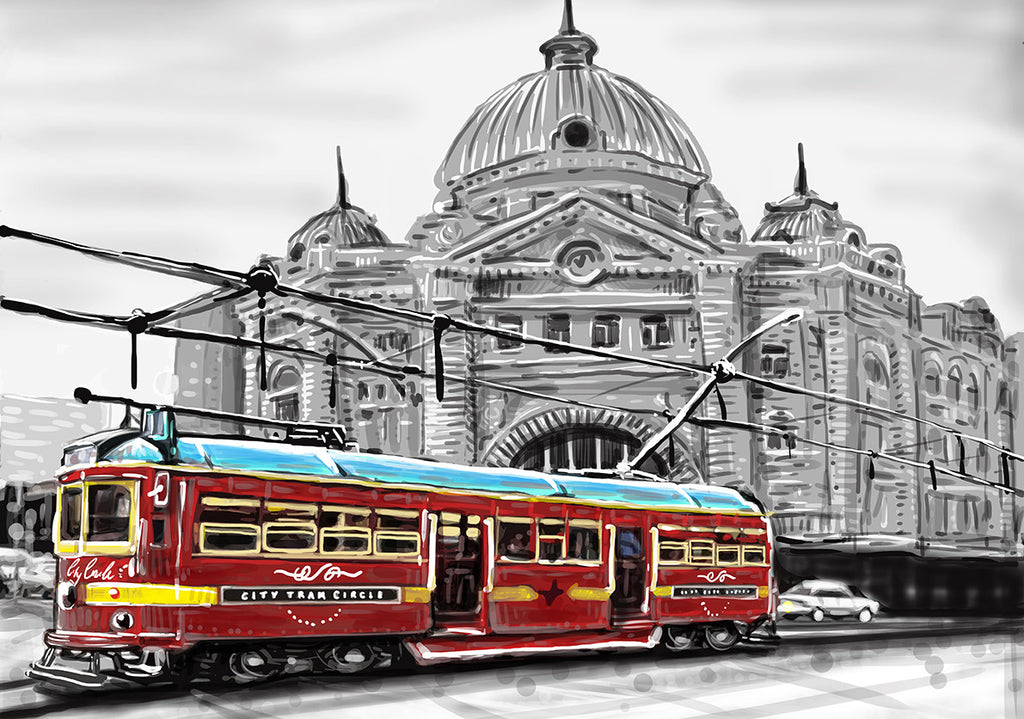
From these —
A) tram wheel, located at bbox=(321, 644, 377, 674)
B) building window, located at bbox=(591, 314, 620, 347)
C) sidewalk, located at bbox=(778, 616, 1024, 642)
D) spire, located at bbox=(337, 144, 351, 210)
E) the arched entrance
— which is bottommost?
sidewalk, located at bbox=(778, 616, 1024, 642)

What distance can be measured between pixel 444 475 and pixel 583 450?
986 cm

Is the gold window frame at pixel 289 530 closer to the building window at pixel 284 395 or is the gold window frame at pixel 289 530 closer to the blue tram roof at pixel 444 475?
the blue tram roof at pixel 444 475

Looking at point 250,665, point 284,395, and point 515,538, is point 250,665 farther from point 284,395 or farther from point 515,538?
point 284,395

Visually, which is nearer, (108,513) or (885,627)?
(108,513)

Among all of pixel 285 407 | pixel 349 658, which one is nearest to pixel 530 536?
pixel 349 658

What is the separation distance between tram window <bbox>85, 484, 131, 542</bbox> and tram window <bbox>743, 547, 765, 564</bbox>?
6.32 m

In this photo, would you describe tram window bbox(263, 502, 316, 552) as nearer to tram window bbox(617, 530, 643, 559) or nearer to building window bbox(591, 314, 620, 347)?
tram window bbox(617, 530, 643, 559)

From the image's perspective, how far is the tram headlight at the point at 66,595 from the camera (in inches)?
336

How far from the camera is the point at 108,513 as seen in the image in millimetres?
8719

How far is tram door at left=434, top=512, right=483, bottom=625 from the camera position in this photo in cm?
1012

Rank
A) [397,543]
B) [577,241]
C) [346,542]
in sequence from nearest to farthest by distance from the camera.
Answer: [346,542] < [397,543] < [577,241]

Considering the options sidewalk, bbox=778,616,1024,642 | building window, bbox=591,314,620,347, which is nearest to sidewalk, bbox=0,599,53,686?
sidewalk, bbox=778,616,1024,642

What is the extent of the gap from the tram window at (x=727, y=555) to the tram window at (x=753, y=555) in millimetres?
144

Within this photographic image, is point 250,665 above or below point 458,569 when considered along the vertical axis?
below
